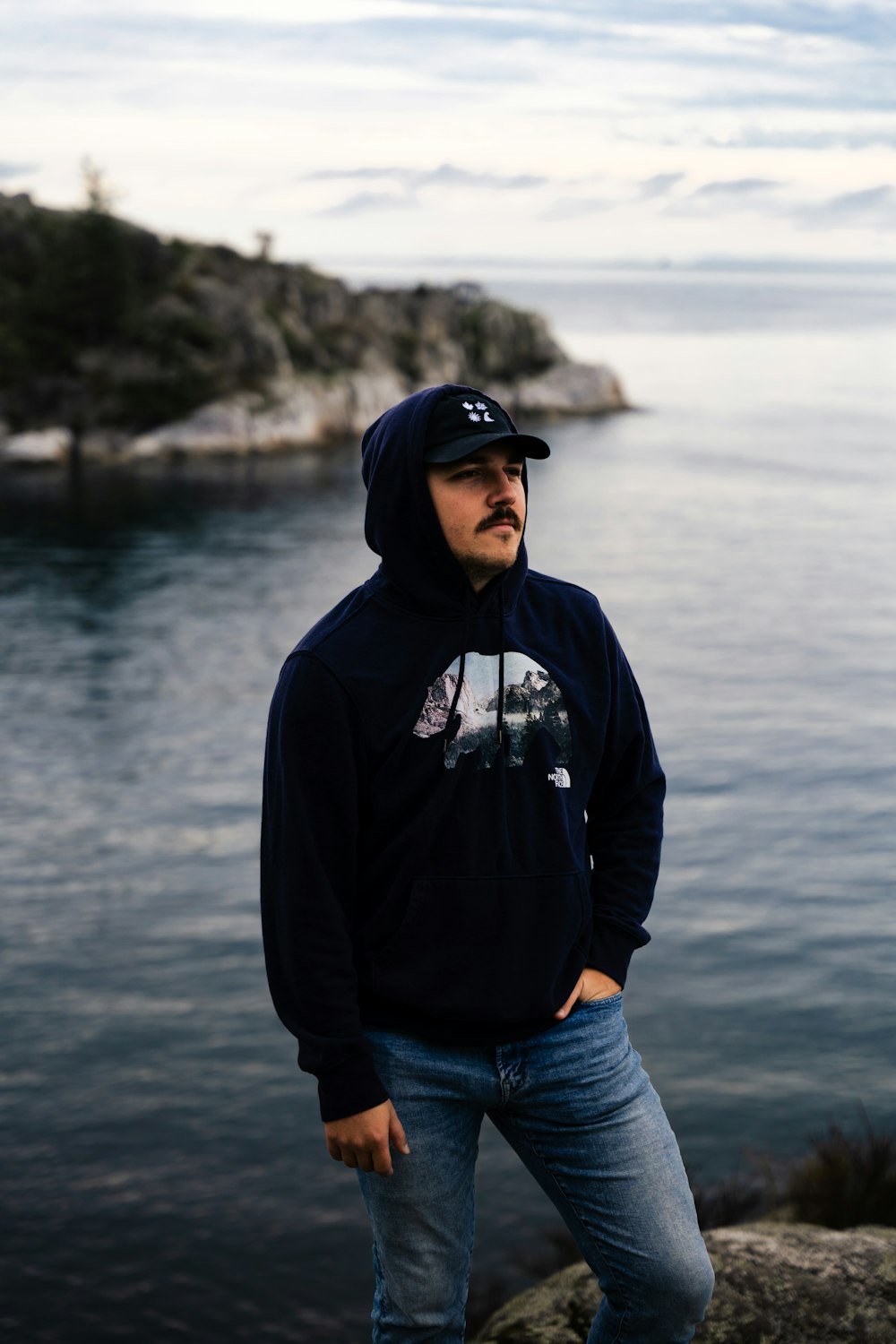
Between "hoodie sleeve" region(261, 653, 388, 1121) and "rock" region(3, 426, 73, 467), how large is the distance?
61.0 meters

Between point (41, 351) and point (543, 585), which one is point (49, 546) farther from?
point (543, 585)

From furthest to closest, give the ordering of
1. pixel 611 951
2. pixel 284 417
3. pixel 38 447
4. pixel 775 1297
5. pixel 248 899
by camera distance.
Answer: pixel 284 417, pixel 38 447, pixel 248 899, pixel 775 1297, pixel 611 951

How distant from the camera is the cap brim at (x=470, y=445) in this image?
9.73 ft

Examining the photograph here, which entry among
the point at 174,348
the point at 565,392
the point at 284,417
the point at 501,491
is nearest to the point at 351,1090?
the point at 501,491

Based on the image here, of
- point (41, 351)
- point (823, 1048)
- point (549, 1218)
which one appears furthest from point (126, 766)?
point (41, 351)

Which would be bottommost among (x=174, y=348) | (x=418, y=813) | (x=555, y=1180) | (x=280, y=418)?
(x=555, y=1180)

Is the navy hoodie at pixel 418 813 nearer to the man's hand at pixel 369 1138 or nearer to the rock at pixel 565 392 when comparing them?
the man's hand at pixel 369 1138

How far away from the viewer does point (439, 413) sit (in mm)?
3055

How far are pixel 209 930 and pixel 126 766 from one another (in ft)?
28.9

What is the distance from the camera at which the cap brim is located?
2.96 meters

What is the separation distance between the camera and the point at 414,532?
3092mm

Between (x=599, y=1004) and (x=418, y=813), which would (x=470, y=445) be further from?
(x=599, y=1004)

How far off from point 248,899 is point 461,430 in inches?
557

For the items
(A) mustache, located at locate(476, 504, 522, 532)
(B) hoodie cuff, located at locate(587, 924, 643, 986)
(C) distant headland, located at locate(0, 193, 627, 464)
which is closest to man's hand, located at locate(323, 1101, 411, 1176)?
(B) hoodie cuff, located at locate(587, 924, 643, 986)
